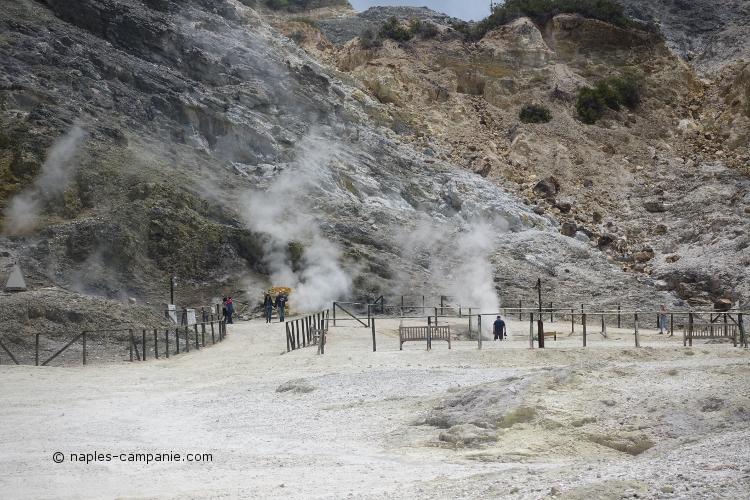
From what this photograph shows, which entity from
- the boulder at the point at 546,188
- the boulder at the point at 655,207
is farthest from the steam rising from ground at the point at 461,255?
the boulder at the point at 655,207

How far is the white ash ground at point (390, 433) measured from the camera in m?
5.31

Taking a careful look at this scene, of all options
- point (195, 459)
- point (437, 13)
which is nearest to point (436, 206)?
point (195, 459)

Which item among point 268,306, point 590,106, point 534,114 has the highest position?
point 590,106

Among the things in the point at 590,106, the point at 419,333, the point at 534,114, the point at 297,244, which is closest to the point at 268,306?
the point at 297,244

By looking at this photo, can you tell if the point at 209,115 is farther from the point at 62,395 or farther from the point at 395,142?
the point at 62,395

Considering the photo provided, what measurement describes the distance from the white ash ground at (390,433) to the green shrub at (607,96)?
34580 mm

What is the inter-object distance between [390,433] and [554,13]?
50.4 metres

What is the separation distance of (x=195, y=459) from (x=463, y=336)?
13.4 meters

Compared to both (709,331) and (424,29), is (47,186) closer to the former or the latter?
(709,331)

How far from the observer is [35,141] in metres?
26.5

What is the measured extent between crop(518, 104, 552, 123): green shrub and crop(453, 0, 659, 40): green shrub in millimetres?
9476

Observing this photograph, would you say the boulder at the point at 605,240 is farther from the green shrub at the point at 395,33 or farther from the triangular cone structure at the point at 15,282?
the triangular cone structure at the point at 15,282

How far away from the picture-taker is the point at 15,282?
59.6ft

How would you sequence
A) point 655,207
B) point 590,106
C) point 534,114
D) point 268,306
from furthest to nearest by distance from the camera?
point 590,106 < point 534,114 < point 655,207 < point 268,306
